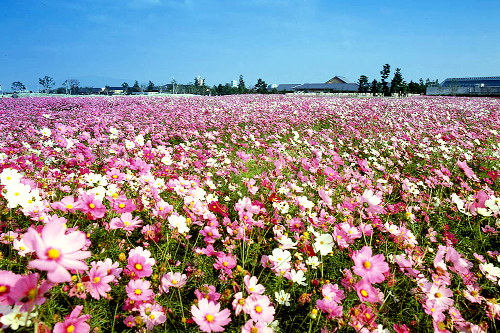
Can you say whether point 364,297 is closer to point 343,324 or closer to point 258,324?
point 343,324

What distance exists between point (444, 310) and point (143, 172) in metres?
1.68

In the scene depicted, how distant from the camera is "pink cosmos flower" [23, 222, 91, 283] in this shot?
0.50 metres

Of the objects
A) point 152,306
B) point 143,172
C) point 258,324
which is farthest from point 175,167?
point 258,324

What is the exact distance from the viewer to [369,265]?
0.92m

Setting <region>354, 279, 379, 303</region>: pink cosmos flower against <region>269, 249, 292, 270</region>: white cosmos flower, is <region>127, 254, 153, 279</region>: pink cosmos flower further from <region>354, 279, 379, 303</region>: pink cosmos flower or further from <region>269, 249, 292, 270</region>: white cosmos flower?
<region>354, 279, 379, 303</region>: pink cosmos flower

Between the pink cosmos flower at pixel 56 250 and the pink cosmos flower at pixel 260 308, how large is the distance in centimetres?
60

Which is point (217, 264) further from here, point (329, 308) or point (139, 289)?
point (329, 308)

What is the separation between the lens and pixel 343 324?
3.14 ft

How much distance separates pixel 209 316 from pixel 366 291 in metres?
0.53

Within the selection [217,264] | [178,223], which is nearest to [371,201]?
[217,264]

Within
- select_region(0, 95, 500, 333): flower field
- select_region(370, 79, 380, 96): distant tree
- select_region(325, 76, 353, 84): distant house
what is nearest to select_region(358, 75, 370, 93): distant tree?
select_region(370, 79, 380, 96): distant tree

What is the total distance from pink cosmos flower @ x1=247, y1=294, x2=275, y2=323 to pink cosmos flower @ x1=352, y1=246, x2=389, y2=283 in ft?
1.07

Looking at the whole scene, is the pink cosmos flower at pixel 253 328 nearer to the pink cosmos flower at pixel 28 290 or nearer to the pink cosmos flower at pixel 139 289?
the pink cosmos flower at pixel 139 289

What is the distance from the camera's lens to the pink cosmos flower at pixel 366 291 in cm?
86
